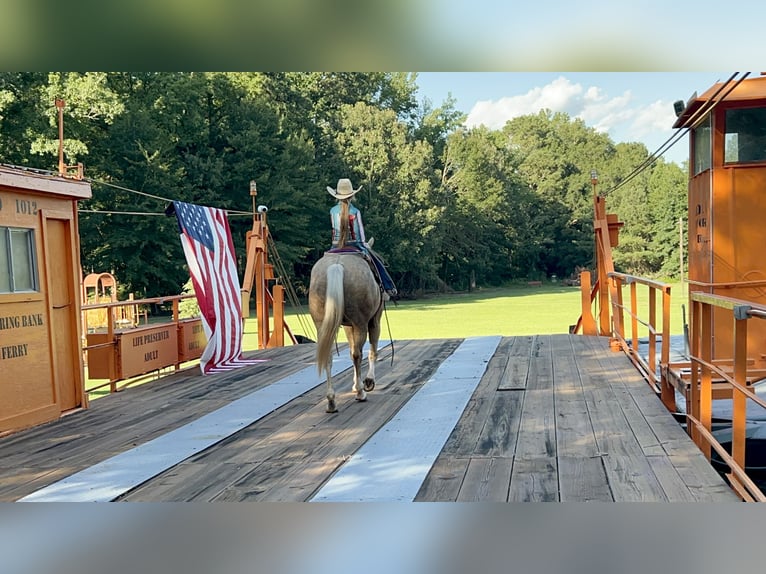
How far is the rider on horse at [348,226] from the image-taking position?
6.73 metres

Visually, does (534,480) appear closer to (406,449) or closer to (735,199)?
(406,449)

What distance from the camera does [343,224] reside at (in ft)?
22.2

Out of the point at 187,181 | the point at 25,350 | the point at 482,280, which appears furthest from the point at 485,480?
the point at 482,280

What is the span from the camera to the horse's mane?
6738 millimetres

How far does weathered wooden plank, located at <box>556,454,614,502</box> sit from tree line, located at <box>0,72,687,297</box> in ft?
Result: 79.5

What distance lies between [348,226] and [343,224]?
10 cm

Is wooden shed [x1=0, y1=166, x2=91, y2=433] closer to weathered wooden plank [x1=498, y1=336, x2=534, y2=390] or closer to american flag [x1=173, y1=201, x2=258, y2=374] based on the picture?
american flag [x1=173, y1=201, x2=258, y2=374]

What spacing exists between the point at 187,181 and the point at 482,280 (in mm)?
21933

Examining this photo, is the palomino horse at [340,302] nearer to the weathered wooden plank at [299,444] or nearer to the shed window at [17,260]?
the weathered wooden plank at [299,444]

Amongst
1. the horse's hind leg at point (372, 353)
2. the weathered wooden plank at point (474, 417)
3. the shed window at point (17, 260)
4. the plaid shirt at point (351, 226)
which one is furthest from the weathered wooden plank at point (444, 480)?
the shed window at point (17, 260)

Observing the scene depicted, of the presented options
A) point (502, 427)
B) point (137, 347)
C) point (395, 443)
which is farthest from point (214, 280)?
point (502, 427)

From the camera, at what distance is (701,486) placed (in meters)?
4.00

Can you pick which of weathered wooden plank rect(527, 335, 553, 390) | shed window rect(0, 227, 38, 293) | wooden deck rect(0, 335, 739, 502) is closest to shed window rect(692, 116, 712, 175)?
wooden deck rect(0, 335, 739, 502)
